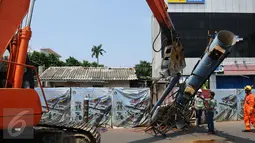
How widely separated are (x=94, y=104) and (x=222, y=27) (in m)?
15.7

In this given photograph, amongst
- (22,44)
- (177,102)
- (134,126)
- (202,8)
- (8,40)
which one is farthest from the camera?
(202,8)

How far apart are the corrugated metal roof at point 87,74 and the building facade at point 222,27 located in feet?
→ 15.7

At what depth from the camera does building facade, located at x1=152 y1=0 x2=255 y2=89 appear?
25.0 metres

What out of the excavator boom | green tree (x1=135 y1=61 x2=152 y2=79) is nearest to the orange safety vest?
the excavator boom

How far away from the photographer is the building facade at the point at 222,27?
25031 millimetres

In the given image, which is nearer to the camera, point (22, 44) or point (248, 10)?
point (22, 44)

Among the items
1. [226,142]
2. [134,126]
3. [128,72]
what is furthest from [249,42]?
Answer: [226,142]

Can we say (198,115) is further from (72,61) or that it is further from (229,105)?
(72,61)

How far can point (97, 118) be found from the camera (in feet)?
47.6

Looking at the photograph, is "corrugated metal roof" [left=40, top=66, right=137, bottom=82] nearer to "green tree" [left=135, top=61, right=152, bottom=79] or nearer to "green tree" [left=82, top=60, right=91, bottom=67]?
"green tree" [left=82, top=60, right=91, bottom=67]

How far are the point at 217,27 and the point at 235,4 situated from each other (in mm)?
2504

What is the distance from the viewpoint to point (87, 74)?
92.5 ft

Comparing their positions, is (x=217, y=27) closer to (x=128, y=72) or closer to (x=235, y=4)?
(x=235, y=4)

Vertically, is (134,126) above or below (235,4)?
below
